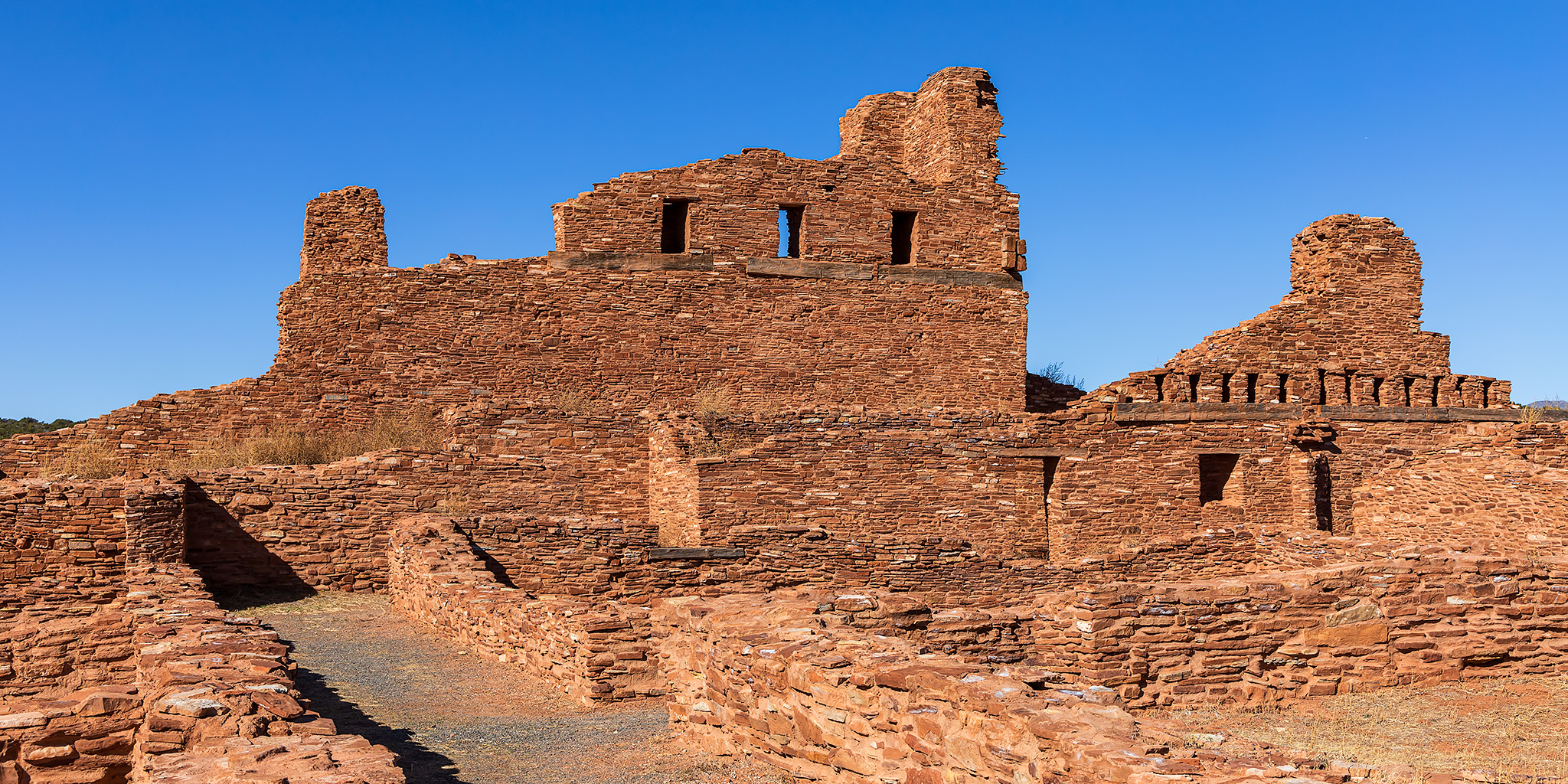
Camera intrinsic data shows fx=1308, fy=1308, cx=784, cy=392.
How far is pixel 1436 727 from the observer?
8.46m

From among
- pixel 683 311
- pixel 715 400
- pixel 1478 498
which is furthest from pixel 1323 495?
pixel 683 311

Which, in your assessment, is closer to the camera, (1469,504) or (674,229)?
(1469,504)

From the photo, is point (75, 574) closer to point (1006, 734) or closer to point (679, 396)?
point (679, 396)

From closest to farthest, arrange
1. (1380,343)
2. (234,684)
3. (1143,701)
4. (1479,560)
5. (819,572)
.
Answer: (234,684) < (1143,701) < (1479,560) < (819,572) < (1380,343)

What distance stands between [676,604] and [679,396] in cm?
1089

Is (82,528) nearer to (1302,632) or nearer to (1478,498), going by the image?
(1302,632)

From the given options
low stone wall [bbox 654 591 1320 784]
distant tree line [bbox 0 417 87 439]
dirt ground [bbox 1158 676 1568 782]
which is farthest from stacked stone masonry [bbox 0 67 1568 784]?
distant tree line [bbox 0 417 87 439]

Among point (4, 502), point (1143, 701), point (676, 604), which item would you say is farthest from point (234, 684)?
point (4, 502)

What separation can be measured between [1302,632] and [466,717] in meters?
6.24

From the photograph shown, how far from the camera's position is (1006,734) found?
5.73 m

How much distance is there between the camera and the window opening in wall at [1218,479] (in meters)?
19.6

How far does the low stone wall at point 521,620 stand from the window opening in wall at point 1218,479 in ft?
37.3

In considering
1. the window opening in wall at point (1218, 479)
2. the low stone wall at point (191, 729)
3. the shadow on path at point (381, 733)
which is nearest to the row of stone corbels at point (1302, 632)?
the shadow on path at point (381, 733)

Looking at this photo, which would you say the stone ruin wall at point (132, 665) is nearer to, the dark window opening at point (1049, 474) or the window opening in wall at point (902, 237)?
the dark window opening at point (1049, 474)
